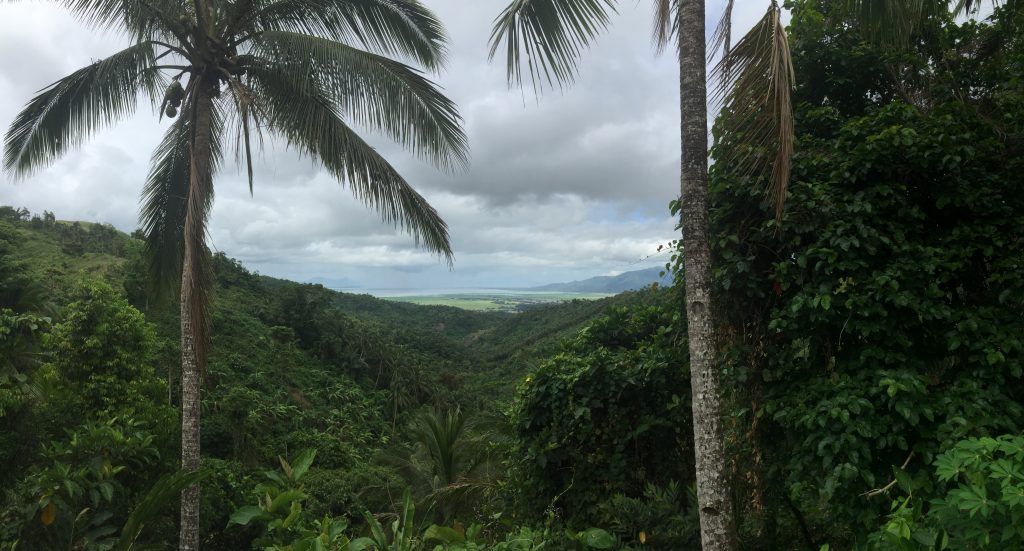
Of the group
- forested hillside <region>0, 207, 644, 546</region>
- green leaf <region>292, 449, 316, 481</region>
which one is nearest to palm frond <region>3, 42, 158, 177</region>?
forested hillside <region>0, 207, 644, 546</region>

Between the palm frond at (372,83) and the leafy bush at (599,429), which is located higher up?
the palm frond at (372,83)

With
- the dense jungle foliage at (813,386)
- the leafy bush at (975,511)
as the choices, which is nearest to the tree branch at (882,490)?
the dense jungle foliage at (813,386)

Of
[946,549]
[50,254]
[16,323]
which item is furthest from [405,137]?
[50,254]

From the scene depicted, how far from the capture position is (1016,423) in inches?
134

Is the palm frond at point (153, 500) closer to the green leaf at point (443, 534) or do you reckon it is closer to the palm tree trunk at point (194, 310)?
the palm tree trunk at point (194, 310)

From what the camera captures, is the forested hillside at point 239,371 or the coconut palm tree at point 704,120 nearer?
the coconut palm tree at point 704,120

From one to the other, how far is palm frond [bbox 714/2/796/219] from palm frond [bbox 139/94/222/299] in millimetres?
6139

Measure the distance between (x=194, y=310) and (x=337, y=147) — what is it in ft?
7.11

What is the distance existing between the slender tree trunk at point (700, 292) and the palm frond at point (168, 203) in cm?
590

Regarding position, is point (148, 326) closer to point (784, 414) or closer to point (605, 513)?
point (605, 513)

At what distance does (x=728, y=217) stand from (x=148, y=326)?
11489 millimetres

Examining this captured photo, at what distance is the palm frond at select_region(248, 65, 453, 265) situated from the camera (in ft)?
19.2

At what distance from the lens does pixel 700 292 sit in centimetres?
361

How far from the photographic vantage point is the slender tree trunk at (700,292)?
3508mm
